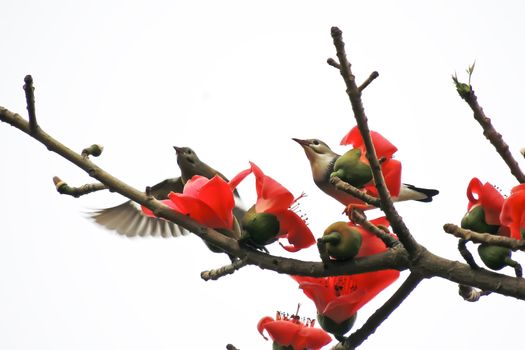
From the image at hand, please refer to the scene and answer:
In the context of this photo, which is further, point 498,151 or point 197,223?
point 197,223

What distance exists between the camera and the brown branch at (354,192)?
171 centimetres

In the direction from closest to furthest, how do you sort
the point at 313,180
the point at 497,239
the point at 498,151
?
the point at 497,239, the point at 498,151, the point at 313,180

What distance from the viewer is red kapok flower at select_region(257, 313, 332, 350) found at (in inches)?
77.5

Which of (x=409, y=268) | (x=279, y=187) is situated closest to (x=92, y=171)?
(x=279, y=187)

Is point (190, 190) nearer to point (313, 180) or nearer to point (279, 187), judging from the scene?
point (279, 187)

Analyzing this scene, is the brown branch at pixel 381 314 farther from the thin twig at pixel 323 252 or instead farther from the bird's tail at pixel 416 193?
the bird's tail at pixel 416 193

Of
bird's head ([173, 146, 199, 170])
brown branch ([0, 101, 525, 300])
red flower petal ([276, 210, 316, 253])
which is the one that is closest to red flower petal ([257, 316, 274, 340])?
red flower petal ([276, 210, 316, 253])

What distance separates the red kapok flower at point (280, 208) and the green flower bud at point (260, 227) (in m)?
0.01

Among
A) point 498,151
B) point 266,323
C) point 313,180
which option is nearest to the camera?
point 498,151

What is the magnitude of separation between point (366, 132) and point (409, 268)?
1.06 ft

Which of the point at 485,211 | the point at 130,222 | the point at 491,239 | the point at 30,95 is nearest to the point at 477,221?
the point at 485,211

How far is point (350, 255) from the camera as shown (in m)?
1.74

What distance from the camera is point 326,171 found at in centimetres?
345

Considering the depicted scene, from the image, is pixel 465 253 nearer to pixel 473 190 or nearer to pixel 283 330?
pixel 473 190
